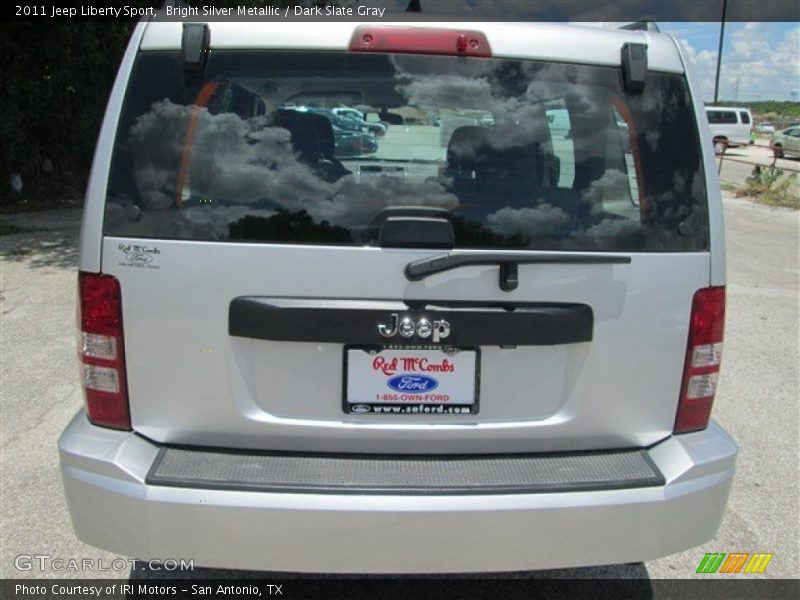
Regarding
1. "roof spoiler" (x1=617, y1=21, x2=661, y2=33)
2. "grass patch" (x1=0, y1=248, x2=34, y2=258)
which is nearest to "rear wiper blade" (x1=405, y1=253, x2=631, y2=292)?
"roof spoiler" (x1=617, y1=21, x2=661, y2=33)

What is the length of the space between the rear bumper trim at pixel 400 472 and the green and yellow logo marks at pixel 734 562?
1.12 m

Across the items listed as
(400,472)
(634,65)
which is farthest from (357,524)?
(634,65)

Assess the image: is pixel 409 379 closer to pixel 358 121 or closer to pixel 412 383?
pixel 412 383

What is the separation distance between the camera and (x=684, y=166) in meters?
2.31

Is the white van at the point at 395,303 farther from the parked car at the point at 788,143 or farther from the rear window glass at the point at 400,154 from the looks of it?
the parked car at the point at 788,143

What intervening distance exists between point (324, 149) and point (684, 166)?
3.75 ft

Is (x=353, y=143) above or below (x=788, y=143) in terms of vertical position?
above

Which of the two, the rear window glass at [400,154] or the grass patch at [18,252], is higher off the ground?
the rear window glass at [400,154]

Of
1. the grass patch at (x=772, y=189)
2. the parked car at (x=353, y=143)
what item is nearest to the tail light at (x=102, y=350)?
the parked car at (x=353, y=143)

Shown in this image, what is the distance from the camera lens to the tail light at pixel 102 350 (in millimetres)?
2211

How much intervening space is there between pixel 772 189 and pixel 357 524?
18879mm

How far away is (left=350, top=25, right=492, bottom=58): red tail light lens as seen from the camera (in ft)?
7.18

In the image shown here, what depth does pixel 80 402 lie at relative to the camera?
181 inches

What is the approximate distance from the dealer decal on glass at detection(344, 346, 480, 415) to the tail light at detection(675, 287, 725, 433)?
698 millimetres
